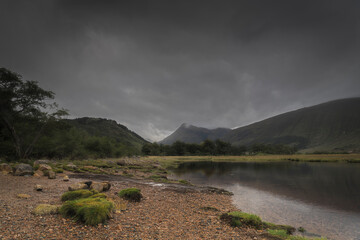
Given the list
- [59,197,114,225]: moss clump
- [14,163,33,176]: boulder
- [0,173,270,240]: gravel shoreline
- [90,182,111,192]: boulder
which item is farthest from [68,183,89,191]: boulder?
[14,163,33,176]: boulder

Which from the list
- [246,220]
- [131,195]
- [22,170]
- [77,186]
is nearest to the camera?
[246,220]

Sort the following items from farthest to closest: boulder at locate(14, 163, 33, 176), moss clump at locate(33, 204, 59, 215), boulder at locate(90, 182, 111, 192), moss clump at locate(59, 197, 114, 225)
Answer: boulder at locate(14, 163, 33, 176) → boulder at locate(90, 182, 111, 192) → moss clump at locate(33, 204, 59, 215) → moss clump at locate(59, 197, 114, 225)

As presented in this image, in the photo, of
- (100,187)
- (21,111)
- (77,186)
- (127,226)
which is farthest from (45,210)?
Result: (21,111)

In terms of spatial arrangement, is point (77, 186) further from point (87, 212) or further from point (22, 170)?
point (22, 170)

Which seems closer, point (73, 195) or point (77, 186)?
point (73, 195)

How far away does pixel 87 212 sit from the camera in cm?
830

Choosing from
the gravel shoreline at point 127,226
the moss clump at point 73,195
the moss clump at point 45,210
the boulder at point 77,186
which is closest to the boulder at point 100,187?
the boulder at point 77,186

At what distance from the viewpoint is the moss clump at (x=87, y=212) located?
8212 millimetres

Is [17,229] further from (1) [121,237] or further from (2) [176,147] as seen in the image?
(2) [176,147]

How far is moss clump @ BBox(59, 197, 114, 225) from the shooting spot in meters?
8.21

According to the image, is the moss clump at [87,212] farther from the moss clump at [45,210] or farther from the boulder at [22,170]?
the boulder at [22,170]

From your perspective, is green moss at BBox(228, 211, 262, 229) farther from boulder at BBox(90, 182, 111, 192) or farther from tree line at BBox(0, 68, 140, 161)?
tree line at BBox(0, 68, 140, 161)

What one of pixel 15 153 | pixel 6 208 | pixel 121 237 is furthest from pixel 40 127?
pixel 121 237

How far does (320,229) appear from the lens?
12.6 metres
